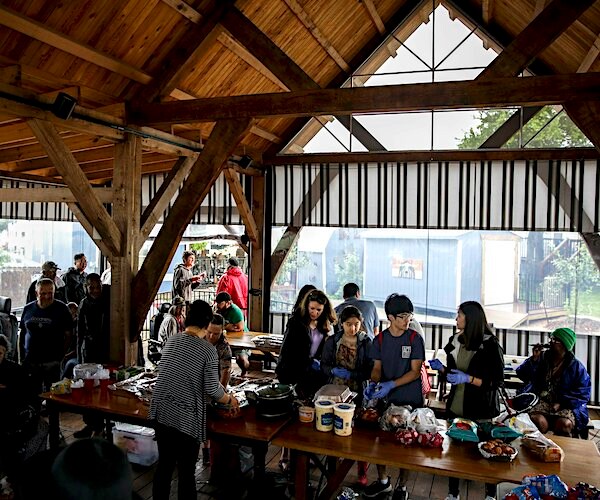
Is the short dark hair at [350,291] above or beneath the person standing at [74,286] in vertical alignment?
above

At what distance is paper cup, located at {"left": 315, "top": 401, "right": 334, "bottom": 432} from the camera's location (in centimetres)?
382

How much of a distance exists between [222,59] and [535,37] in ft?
10.9

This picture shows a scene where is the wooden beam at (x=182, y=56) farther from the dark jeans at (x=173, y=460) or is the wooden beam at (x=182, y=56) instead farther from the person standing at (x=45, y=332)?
the dark jeans at (x=173, y=460)

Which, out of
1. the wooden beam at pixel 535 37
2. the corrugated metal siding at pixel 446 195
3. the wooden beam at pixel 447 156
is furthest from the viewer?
the corrugated metal siding at pixel 446 195

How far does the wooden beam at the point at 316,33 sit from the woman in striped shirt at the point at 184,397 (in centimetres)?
400

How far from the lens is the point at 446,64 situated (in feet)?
24.3

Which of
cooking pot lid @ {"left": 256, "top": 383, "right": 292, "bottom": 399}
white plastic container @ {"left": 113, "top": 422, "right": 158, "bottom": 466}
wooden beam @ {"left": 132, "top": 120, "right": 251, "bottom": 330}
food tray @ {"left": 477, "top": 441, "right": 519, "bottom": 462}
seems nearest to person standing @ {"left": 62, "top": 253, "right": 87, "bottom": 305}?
wooden beam @ {"left": 132, "top": 120, "right": 251, "bottom": 330}

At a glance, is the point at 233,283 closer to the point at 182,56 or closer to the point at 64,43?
the point at 182,56

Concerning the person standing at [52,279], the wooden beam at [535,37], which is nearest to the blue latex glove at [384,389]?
the wooden beam at [535,37]

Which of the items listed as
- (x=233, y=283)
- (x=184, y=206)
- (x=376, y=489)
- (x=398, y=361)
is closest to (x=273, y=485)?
(x=376, y=489)

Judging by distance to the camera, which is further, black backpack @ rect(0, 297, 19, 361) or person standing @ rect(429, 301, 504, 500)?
black backpack @ rect(0, 297, 19, 361)

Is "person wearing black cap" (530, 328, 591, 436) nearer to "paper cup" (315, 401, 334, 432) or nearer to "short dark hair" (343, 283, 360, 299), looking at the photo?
"short dark hair" (343, 283, 360, 299)

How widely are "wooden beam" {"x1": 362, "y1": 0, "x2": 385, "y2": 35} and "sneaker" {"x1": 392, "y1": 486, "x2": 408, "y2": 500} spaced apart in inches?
214

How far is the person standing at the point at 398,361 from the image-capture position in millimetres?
4195
